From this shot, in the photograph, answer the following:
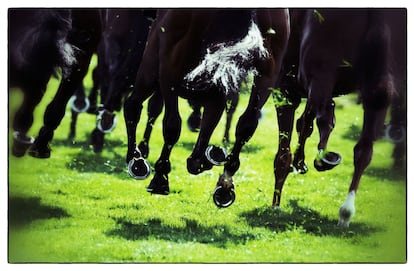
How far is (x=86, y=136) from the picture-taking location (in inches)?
350

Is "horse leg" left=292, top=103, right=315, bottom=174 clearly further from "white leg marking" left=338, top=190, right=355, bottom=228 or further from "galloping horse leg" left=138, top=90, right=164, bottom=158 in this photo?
"galloping horse leg" left=138, top=90, right=164, bottom=158

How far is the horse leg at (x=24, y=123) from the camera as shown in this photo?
8691mm

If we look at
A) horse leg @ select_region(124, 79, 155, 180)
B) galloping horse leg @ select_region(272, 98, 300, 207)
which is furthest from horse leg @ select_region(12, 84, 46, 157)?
galloping horse leg @ select_region(272, 98, 300, 207)

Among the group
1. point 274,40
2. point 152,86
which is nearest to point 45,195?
point 152,86

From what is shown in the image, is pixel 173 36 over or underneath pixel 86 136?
over

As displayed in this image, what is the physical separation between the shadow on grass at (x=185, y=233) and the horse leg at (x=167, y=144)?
263 millimetres

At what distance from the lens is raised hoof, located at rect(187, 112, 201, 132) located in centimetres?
873

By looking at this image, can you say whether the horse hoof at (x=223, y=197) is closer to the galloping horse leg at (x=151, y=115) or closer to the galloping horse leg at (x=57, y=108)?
the galloping horse leg at (x=151, y=115)

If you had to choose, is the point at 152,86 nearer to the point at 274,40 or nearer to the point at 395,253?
the point at 274,40

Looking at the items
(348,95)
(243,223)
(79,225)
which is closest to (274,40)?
(348,95)

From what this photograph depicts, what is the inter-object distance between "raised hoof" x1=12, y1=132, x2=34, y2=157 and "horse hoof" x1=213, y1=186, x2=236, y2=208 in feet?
4.19

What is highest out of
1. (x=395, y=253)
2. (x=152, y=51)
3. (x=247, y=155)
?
(x=152, y=51)

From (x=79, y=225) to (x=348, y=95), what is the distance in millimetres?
1979

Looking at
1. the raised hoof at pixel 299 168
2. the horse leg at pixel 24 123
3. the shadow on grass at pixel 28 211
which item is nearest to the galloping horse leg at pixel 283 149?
the raised hoof at pixel 299 168
